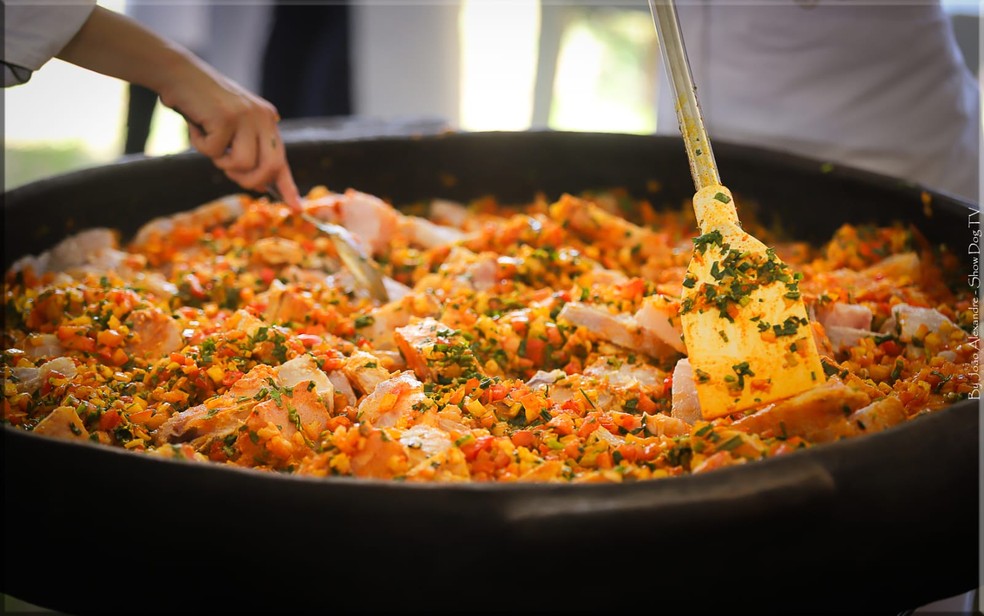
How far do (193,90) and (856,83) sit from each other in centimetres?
209

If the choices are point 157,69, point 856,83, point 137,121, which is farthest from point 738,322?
point 137,121

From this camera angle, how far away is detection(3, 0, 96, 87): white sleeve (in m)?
1.93

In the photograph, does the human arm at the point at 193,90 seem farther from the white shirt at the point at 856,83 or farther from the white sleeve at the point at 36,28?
the white shirt at the point at 856,83

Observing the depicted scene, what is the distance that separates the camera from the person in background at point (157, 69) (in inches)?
76.5

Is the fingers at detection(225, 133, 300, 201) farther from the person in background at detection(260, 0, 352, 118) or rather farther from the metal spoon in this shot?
the person in background at detection(260, 0, 352, 118)

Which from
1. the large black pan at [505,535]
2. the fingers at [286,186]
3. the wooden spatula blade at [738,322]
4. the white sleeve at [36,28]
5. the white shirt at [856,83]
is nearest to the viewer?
the large black pan at [505,535]

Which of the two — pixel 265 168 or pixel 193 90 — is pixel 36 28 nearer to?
pixel 193 90

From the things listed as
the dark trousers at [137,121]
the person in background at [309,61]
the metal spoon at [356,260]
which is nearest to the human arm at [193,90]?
the metal spoon at [356,260]

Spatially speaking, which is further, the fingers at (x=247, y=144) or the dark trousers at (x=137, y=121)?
the dark trousers at (x=137, y=121)

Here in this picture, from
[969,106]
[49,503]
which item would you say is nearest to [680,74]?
[49,503]

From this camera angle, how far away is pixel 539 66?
6004mm

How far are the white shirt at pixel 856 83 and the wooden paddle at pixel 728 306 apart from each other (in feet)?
4.20

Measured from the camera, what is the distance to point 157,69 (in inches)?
82.3

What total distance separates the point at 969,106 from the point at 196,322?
8.15 feet
